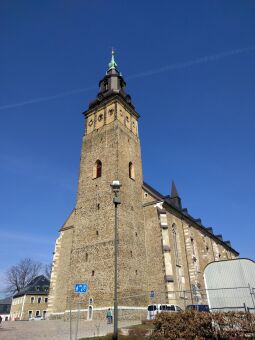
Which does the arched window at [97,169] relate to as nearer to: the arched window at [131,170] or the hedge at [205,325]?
the arched window at [131,170]

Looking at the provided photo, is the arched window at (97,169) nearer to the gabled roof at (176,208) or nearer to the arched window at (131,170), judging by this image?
the arched window at (131,170)

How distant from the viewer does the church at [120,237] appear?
68.6 ft

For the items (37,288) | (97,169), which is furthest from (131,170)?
(37,288)

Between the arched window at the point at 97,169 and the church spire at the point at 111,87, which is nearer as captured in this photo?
the arched window at the point at 97,169

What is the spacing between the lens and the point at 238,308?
13125 millimetres

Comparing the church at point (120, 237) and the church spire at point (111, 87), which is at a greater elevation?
the church spire at point (111, 87)

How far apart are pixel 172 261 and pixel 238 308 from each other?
34.7ft

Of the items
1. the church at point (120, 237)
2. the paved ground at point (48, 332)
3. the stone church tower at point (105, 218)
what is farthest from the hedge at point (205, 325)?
the stone church tower at point (105, 218)

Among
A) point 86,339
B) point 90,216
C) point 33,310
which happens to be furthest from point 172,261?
point 33,310

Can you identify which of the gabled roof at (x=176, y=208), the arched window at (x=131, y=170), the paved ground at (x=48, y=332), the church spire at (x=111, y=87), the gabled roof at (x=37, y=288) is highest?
the church spire at (x=111, y=87)

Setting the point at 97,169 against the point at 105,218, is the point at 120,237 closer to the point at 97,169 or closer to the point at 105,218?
the point at 105,218

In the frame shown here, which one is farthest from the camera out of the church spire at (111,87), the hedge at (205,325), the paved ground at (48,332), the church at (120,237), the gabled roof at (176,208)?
the church spire at (111,87)

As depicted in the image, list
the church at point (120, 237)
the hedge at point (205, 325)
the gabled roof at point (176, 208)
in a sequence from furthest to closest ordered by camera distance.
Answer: the gabled roof at point (176, 208), the church at point (120, 237), the hedge at point (205, 325)

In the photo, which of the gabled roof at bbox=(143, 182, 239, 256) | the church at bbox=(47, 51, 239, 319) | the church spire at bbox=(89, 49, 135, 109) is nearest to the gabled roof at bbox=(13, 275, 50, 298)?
the church at bbox=(47, 51, 239, 319)
